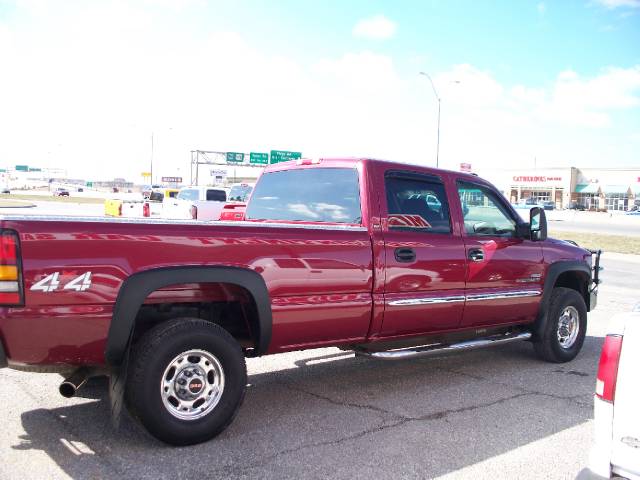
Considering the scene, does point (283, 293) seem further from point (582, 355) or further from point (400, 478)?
point (582, 355)

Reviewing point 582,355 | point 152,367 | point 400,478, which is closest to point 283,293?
point 152,367

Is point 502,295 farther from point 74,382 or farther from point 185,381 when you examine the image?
point 74,382

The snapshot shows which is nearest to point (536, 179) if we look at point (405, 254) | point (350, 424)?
point (405, 254)

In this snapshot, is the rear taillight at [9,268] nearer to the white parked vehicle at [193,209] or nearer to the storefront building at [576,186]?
the white parked vehicle at [193,209]

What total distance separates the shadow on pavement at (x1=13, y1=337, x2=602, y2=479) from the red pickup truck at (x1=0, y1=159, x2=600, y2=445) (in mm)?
277

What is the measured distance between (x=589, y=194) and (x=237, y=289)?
275 ft

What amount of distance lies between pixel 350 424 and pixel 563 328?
10.2 ft

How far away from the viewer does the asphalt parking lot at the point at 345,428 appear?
12.0ft

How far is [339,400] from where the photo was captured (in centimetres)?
493

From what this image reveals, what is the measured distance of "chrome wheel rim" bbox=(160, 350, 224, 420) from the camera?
3.83 meters

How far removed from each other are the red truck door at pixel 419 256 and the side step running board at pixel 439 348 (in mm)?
151

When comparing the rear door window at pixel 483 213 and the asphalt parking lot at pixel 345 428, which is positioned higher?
the rear door window at pixel 483 213

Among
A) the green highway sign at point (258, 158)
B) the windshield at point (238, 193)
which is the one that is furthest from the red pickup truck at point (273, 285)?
the green highway sign at point (258, 158)

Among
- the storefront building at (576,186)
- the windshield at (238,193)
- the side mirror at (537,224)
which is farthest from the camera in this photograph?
the storefront building at (576,186)
